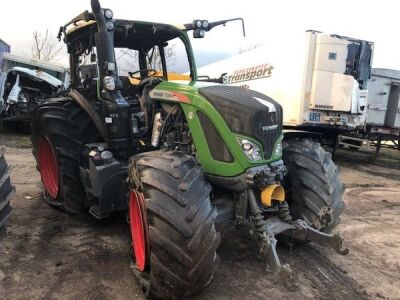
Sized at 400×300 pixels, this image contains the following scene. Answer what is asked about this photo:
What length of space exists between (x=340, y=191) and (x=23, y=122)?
12932 millimetres

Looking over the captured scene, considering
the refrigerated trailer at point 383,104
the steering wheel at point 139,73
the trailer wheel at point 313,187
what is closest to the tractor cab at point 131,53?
the steering wheel at point 139,73

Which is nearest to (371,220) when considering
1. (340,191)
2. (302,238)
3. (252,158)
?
(340,191)

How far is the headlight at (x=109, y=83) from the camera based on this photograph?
4.57m

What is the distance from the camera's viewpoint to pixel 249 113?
11.9ft

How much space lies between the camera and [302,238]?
3770 millimetres

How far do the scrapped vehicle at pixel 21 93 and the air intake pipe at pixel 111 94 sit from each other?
32.2 feet

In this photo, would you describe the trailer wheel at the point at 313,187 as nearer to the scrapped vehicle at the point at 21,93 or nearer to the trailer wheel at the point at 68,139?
the trailer wheel at the point at 68,139

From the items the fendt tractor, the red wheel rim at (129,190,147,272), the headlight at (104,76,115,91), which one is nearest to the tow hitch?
the fendt tractor

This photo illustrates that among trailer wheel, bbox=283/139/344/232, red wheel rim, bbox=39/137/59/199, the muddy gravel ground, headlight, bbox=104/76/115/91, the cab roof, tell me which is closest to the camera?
the muddy gravel ground

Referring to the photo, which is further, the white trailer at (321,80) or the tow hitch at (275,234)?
the white trailer at (321,80)

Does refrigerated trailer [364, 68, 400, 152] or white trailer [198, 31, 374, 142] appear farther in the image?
refrigerated trailer [364, 68, 400, 152]

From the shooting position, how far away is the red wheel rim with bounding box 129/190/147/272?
3541 millimetres

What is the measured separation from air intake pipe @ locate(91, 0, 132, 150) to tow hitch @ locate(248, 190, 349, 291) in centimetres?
176

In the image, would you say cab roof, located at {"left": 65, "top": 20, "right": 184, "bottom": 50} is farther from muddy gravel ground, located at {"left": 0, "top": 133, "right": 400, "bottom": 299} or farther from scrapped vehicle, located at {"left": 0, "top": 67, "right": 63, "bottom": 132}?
scrapped vehicle, located at {"left": 0, "top": 67, "right": 63, "bottom": 132}
